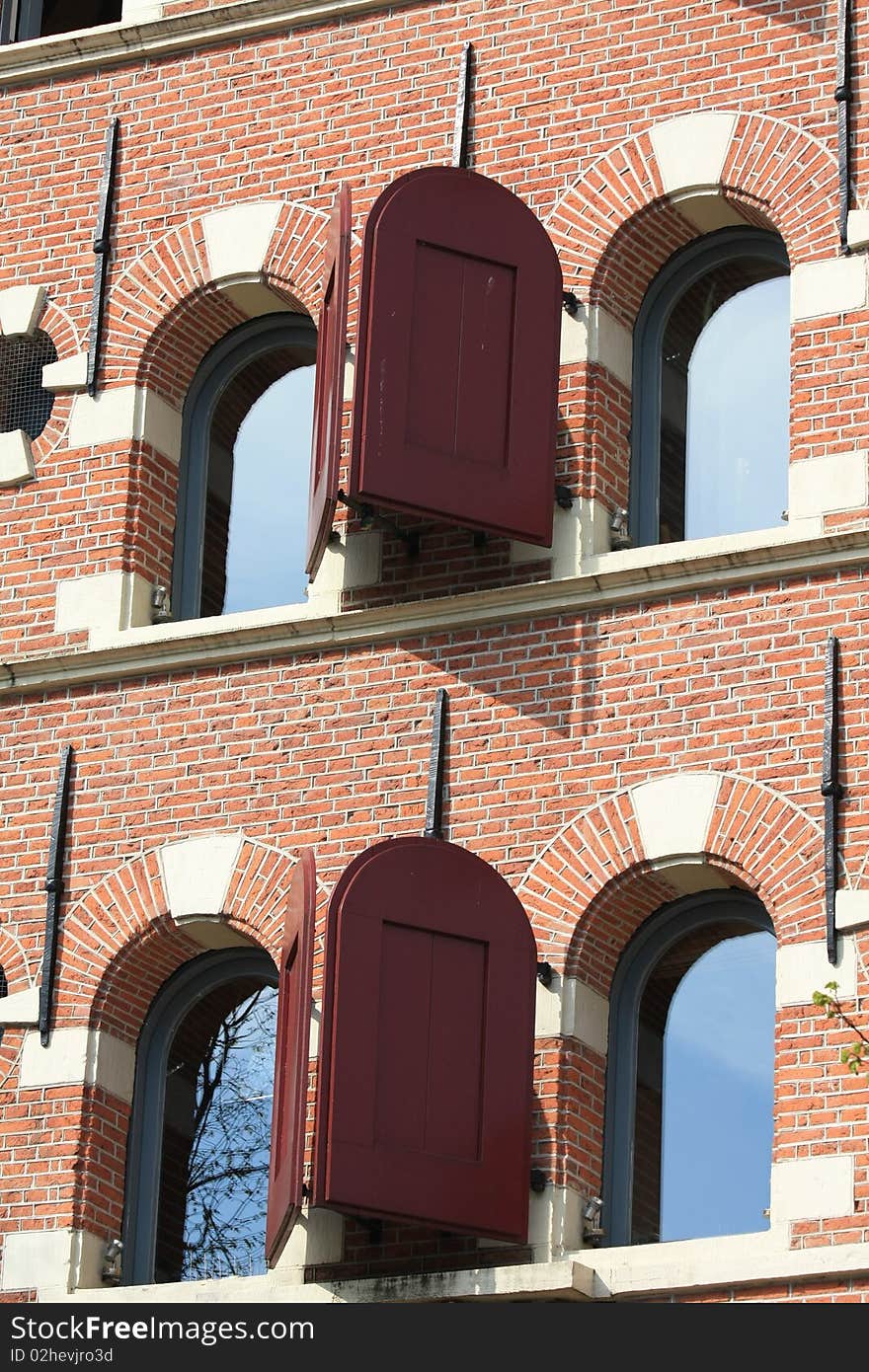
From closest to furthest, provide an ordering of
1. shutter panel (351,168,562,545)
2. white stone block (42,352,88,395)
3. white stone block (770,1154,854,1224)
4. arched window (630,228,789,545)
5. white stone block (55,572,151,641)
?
white stone block (770,1154,854,1224) → shutter panel (351,168,562,545) → arched window (630,228,789,545) → white stone block (55,572,151,641) → white stone block (42,352,88,395)

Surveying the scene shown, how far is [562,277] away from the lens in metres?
16.1

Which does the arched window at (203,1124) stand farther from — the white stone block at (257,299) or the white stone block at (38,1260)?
the white stone block at (257,299)

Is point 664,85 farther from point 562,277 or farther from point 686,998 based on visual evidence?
point 686,998

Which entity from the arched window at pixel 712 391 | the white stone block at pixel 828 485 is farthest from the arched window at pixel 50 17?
the white stone block at pixel 828 485

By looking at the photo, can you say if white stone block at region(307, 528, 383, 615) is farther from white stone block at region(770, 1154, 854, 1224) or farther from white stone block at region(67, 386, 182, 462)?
white stone block at region(770, 1154, 854, 1224)

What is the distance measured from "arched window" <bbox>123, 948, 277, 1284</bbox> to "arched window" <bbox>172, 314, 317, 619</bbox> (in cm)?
183

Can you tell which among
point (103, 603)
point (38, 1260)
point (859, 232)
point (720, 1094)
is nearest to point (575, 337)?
point (859, 232)

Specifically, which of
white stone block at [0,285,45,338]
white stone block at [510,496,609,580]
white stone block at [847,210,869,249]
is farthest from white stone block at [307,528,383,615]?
white stone block at [847,210,869,249]

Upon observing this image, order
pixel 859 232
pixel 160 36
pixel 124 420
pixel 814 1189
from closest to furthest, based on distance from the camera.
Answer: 1. pixel 814 1189
2. pixel 859 232
3. pixel 124 420
4. pixel 160 36

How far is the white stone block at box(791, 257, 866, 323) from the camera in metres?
15.5

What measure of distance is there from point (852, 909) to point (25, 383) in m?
5.28

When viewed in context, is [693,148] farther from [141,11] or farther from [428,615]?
[141,11]

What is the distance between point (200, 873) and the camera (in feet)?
51.8

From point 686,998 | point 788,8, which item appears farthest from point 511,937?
point 788,8
